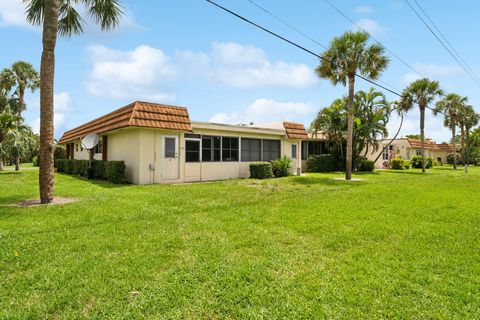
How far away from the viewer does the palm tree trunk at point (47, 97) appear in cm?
775

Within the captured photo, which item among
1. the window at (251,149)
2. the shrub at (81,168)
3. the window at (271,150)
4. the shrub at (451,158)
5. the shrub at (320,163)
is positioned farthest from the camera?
the shrub at (451,158)

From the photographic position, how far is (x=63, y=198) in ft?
27.4

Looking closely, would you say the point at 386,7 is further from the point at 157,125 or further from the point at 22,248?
the point at 22,248

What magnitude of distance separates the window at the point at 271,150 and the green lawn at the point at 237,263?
10.5 metres

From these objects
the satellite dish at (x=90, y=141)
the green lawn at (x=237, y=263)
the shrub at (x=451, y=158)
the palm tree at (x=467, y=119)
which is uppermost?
the palm tree at (x=467, y=119)

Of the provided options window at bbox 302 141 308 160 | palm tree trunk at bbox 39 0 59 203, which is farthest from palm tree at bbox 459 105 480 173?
palm tree trunk at bbox 39 0 59 203

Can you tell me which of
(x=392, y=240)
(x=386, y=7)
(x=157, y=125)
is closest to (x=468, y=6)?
(x=386, y=7)

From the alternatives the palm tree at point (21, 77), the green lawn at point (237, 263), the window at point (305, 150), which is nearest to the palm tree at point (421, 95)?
the window at point (305, 150)

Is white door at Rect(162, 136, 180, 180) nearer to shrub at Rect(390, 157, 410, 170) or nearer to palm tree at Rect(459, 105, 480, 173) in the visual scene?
shrub at Rect(390, 157, 410, 170)

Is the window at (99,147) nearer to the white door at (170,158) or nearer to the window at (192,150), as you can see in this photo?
the white door at (170,158)

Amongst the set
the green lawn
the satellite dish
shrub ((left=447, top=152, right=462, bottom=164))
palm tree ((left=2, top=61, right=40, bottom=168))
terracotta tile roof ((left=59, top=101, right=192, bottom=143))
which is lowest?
the green lawn

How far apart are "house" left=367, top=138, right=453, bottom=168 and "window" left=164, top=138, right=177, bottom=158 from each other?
1959cm

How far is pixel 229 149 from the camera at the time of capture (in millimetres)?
15648

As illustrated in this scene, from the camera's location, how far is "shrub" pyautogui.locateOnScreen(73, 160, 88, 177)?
51.0 feet
